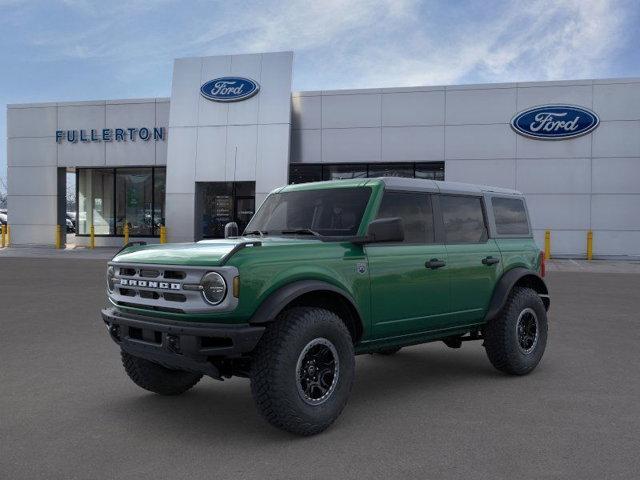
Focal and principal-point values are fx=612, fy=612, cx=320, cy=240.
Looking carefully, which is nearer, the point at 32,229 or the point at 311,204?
the point at 311,204

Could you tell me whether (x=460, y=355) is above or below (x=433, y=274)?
below

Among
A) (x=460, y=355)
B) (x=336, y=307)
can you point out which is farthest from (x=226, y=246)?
(x=460, y=355)

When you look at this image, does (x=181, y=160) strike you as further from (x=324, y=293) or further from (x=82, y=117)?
(x=324, y=293)

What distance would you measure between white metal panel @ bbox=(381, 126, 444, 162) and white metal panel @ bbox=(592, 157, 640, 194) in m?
5.46

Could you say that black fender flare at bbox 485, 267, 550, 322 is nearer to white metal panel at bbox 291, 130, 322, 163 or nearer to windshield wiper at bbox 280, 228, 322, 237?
windshield wiper at bbox 280, 228, 322, 237

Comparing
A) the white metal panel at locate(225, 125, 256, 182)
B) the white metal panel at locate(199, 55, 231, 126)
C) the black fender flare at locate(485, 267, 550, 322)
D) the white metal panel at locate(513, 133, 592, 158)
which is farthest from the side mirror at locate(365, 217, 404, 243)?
the white metal panel at locate(199, 55, 231, 126)

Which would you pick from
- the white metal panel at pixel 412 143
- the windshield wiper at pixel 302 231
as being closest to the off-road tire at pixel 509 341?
the windshield wiper at pixel 302 231

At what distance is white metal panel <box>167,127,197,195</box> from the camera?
2408 cm

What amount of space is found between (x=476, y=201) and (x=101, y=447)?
4.00 metres

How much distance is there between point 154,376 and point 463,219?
10.3 feet

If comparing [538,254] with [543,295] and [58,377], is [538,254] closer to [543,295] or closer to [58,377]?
[543,295]

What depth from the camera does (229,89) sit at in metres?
23.8

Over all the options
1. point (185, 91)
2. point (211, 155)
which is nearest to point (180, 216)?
point (211, 155)

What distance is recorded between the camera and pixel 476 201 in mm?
6051
